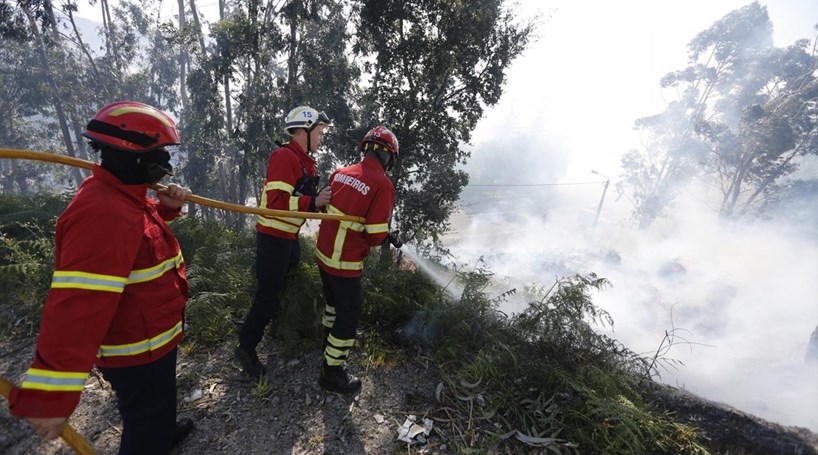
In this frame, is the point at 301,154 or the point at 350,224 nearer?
the point at 350,224

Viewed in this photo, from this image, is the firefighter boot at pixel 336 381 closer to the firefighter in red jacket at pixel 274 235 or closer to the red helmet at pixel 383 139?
the firefighter in red jacket at pixel 274 235

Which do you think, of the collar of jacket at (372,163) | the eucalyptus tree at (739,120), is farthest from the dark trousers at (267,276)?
the eucalyptus tree at (739,120)

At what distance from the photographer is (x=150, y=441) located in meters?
1.91

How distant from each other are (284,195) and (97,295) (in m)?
1.69

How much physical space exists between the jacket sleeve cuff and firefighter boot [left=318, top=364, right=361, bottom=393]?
5.95ft

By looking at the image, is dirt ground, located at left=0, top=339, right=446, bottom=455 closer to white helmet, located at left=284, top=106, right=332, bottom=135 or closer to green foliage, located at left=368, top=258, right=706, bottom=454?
green foliage, located at left=368, top=258, right=706, bottom=454

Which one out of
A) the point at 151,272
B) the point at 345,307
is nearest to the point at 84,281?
the point at 151,272

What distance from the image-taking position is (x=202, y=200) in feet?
7.28

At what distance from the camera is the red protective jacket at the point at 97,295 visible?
4.33ft

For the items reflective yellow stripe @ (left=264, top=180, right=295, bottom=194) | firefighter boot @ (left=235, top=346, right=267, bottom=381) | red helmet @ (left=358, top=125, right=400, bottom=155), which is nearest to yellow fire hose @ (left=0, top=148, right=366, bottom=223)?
reflective yellow stripe @ (left=264, top=180, right=295, bottom=194)

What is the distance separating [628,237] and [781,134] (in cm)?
1314

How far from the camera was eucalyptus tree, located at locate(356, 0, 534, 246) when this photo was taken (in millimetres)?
7562

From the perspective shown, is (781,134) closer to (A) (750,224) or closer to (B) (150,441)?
(A) (750,224)

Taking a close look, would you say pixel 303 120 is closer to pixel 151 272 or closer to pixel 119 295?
pixel 151 272
